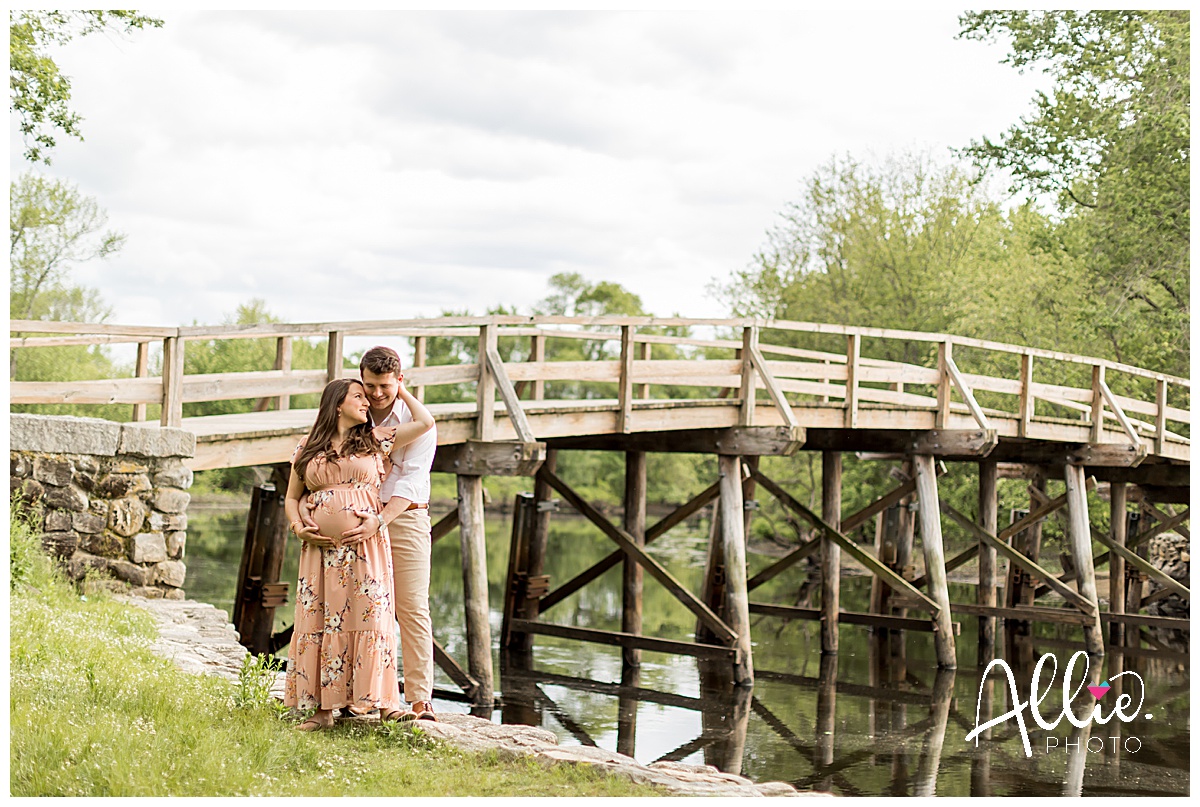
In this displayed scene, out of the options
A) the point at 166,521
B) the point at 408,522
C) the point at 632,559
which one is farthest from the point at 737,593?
the point at 408,522

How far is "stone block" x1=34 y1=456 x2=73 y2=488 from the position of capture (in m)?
7.81

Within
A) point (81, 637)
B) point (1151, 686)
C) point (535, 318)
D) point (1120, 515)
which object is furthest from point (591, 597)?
point (81, 637)

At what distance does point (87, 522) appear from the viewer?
25.8ft

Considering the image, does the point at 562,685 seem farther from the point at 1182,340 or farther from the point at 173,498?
the point at 1182,340

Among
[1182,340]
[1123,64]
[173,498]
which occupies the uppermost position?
[1123,64]

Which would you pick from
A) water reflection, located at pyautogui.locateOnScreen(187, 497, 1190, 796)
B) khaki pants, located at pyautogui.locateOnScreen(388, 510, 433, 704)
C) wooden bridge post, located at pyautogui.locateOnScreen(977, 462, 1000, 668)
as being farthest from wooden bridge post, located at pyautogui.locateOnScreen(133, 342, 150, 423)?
wooden bridge post, located at pyautogui.locateOnScreen(977, 462, 1000, 668)

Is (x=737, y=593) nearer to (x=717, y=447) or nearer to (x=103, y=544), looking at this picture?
(x=717, y=447)

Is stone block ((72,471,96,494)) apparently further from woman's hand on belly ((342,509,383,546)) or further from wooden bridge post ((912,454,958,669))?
wooden bridge post ((912,454,958,669))

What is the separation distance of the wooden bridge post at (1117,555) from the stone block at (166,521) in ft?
44.6

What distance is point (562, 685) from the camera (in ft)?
40.1

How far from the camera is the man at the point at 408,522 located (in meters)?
5.76

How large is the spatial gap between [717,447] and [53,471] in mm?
6480

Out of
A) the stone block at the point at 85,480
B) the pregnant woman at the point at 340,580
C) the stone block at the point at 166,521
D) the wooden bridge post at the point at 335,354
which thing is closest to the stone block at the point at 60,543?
the stone block at the point at 85,480

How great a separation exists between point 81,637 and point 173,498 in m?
1.61
